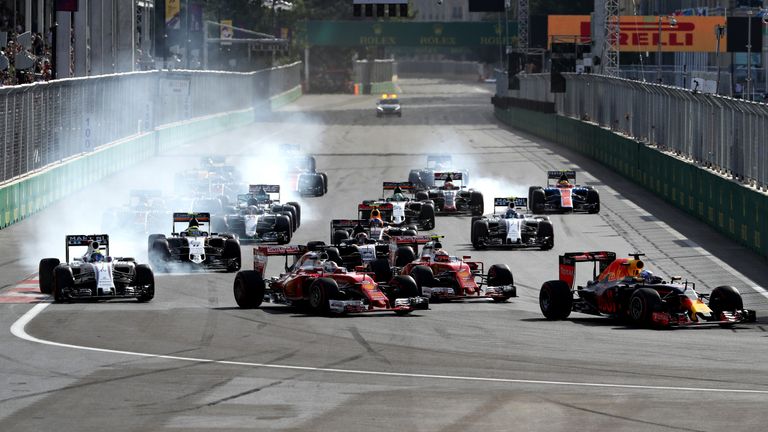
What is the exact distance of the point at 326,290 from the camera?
945 inches

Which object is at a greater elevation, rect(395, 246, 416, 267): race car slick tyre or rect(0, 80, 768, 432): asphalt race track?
rect(395, 246, 416, 267): race car slick tyre

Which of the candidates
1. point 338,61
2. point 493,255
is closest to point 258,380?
point 493,255

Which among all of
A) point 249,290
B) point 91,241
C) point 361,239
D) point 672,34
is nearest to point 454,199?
point 361,239

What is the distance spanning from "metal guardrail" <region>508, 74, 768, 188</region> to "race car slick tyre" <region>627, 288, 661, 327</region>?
35.7 feet

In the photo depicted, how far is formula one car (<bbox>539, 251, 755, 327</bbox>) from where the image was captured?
22.7 meters

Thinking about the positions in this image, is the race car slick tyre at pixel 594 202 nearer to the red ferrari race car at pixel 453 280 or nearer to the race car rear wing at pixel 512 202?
the race car rear wing at pixel 512 202

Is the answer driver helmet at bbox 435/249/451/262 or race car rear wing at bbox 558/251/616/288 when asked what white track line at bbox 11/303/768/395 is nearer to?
race car rear wing at bbox 558/251/616/288

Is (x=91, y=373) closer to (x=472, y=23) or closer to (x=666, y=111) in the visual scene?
(x=666, y=111)

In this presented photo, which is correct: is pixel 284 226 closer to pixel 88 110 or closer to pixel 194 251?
pixel 194 251

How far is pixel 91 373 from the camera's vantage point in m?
18.3

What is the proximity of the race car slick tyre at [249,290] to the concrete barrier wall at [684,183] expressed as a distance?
12040mm

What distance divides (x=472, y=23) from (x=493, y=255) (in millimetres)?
123214

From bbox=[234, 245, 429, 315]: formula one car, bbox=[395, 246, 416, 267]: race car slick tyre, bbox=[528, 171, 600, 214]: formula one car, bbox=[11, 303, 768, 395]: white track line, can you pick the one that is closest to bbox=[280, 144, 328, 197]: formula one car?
bbox=[528, 171, 600, 214]: formula one car

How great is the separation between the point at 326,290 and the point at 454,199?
19.2 metres
